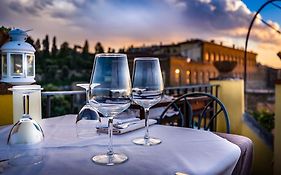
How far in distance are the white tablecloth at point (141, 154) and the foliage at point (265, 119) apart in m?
3.06

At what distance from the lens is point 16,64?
1451mm

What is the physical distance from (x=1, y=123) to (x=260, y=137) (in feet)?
9.22

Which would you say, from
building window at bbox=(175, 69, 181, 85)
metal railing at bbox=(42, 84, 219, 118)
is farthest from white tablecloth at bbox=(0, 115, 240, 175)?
building window at bbox=(175, 69, 181, 85)

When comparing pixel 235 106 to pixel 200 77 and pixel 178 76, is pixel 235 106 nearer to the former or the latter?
pixel 178 76

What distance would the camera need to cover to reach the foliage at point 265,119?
143 inches

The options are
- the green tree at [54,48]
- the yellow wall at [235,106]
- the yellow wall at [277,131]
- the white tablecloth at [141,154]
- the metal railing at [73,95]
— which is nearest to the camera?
the white tablecloth at [141,154]

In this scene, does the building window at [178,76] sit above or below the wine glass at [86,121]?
above

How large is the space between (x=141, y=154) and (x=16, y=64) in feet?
3.38

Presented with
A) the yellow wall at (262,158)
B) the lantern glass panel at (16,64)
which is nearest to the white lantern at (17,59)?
the lantern glass panel at (16,64)

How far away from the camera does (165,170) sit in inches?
23.8

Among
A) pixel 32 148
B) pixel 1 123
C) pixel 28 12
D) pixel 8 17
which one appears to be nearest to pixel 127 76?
pixel 32 148

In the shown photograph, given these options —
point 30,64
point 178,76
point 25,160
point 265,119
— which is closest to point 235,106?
point 265,119

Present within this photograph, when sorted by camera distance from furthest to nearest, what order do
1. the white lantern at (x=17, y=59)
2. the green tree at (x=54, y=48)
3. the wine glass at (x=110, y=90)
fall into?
the green tree at (x=54, y=48)
the white lantern at (x=17, y=59)
the wine glass at (x=110, y=90)

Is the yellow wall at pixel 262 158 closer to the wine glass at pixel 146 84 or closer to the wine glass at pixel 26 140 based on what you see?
the wine glass at pixel 146 84
